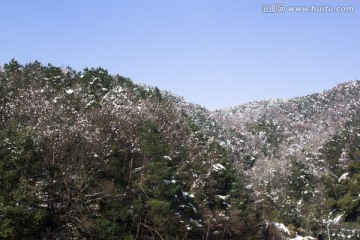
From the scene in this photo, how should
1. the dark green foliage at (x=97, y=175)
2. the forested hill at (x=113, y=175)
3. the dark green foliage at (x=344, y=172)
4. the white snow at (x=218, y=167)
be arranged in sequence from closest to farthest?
the dark green foliage at (x=97, y=175)
the forested hill at (x=113, y=175)
the white snow at (x=218, y=167)
the dark green foliage at (x=344, y=172)

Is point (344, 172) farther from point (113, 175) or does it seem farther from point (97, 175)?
point (97, 175)

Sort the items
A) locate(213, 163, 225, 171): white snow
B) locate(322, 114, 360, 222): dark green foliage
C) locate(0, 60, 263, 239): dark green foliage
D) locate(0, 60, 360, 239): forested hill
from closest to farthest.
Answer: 1. locate(0, 60, 263, 239): dark green foliage
2. locate(0, 60, 360, 239): forested hill
3. locate(213, 163, 225, 171): white snow
4. locate(322, 114, 360, 222): dark green foliage

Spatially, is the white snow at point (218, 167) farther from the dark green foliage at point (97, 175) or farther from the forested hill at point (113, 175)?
the dark green foliage at point (97, 175)

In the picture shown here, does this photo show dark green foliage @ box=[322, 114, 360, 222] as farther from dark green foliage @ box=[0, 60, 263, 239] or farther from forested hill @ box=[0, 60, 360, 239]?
dark green foliage @ box=[0, 60, 263, 239]

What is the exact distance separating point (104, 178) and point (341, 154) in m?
60.4

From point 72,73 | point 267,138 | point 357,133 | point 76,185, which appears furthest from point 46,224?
point 267,138

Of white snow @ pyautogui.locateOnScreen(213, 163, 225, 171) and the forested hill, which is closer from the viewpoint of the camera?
the forested hill

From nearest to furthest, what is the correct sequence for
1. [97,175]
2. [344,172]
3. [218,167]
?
1. [97,175]
2. [218,167]
3. [344,172]

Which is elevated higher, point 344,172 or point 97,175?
point 344,172

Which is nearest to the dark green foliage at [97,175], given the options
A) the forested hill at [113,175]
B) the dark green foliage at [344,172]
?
the forested hill at [113,175]

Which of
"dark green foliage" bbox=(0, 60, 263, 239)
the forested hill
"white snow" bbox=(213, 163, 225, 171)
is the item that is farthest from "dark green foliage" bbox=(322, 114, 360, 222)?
"white snow" bbox=(213, 163, 225, 171)

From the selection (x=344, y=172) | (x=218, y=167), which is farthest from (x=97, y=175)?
(x=344, y=172)

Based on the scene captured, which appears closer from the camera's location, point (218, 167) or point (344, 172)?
point (218, 167)

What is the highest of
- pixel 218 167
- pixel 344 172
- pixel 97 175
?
pixel 344 172
